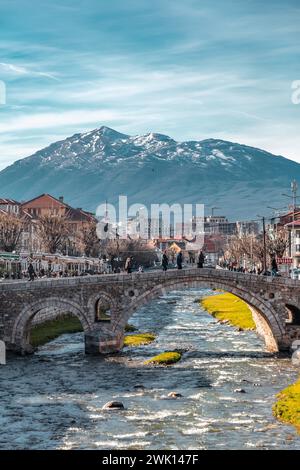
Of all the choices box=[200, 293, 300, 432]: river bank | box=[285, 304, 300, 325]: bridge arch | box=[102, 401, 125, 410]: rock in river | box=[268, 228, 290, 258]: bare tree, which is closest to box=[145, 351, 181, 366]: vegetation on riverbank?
box=[285, 304, 300, 325]: bridge arch

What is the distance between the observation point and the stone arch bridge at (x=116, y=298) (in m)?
75.8

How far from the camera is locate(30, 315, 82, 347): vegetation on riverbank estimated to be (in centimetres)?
8582

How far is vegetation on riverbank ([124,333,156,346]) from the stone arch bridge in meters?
4.12

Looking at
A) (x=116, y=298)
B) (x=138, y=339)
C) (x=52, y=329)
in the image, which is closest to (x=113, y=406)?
(x=116, y=298)

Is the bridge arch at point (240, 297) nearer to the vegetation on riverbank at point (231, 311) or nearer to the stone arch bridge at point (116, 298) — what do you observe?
the stone arch bridge at point (116, 298)

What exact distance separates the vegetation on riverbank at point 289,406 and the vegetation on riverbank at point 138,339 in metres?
27.8

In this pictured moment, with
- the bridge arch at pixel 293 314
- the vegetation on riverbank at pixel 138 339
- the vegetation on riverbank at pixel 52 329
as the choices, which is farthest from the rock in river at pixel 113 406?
the bridge arch at pixel 293 314

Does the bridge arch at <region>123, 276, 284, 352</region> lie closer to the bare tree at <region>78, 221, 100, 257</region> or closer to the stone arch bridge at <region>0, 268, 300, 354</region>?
the stone arch bridge at <region>0, 268, 300, 354</region>

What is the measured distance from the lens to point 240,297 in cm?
8006

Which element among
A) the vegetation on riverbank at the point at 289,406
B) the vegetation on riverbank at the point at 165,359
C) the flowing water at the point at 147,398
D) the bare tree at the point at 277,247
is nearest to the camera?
the flowing water at the point at 147,398

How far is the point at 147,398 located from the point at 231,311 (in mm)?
59462

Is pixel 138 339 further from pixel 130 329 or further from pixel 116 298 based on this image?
pixel 130 329

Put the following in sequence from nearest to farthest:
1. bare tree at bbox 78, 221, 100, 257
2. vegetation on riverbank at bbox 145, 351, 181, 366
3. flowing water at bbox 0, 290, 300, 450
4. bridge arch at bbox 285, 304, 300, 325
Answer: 1. flowing water at bbox 0, 290, 300, 450
2. vegetation on riverbank at bbox 145, 351, 181, 366
3. bridge arch at bbox 285, 304, 300, 325
4. bare tree at bbox 78, 221, 100, 257

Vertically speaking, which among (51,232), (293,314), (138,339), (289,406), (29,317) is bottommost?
(289,406)
